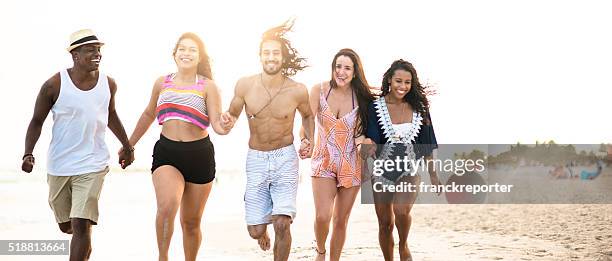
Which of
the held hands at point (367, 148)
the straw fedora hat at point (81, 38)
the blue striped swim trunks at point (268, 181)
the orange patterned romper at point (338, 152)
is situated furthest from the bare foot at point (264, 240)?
Result: the straw fedora hat at point (81, 38)

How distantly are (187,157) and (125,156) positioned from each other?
30.0 inches

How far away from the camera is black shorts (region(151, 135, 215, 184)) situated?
772 cm

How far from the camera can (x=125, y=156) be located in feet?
26.5

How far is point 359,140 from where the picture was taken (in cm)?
829

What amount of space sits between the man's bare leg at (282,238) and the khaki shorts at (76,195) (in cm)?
172

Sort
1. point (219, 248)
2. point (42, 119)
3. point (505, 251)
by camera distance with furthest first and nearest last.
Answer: point (219, 248), point (505, 251), point (42, 119)

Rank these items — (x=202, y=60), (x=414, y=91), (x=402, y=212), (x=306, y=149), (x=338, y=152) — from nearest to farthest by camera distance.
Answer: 1. (x=306, y=149)
2. (x=202, y=60)
3. (x=402, y=212)
4. (x=338, y=152)
5. (x=414, y=91)

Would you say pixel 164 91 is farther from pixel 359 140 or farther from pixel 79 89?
pixel 359 140

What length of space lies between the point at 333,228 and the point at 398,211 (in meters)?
0.74

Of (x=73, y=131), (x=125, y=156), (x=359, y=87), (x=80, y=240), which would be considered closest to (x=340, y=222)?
(x=359, y=87)

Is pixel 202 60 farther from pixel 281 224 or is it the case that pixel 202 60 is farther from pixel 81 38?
pixel 281 224

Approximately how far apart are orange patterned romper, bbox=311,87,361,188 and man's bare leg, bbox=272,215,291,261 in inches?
37.2

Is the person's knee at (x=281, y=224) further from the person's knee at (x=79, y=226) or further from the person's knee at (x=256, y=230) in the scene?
the person's knee at (x=79, y=226)

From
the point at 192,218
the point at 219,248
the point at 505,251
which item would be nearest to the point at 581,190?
the point at 505,251
